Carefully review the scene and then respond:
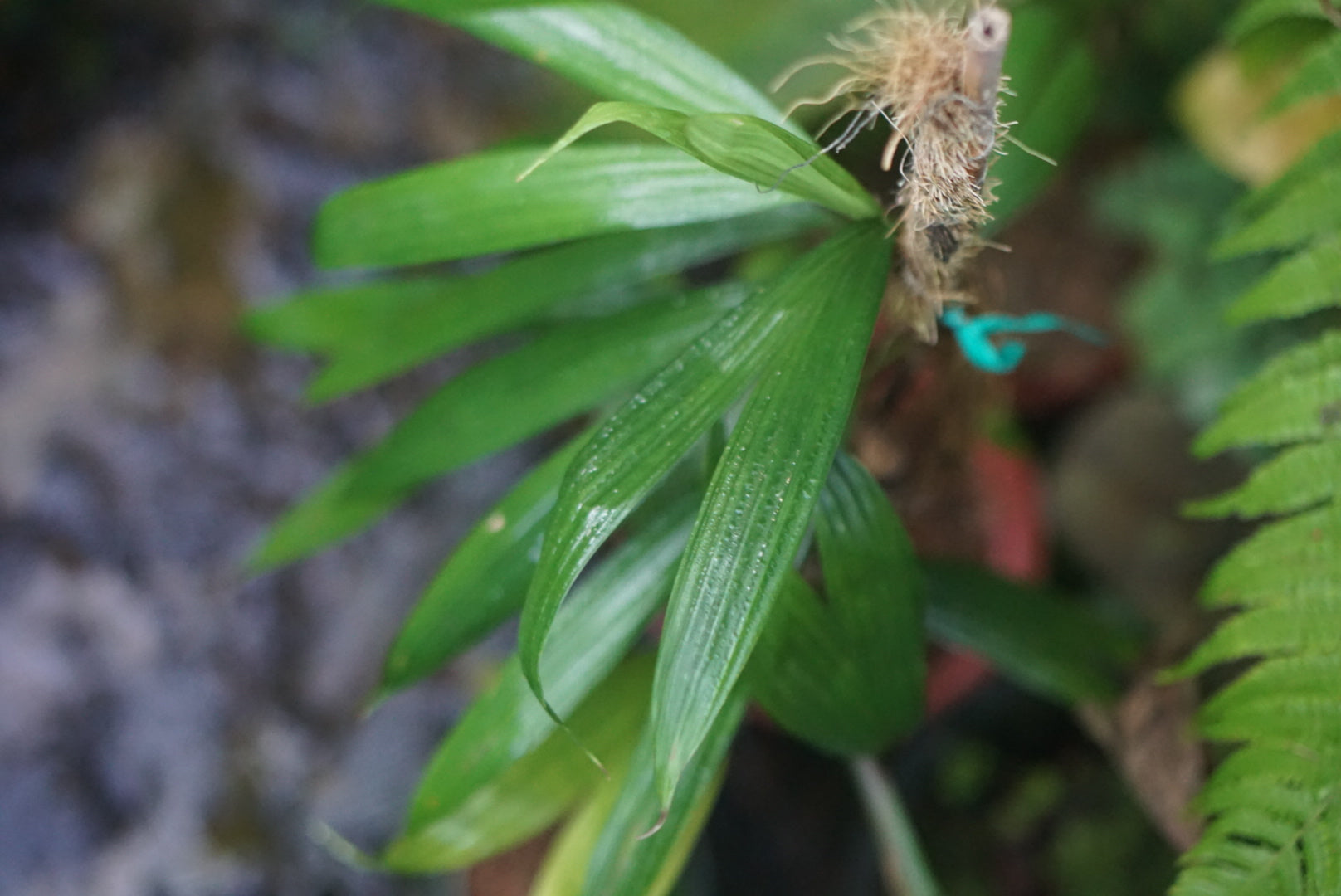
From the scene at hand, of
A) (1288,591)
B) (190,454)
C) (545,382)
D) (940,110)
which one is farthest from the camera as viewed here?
(190,454)

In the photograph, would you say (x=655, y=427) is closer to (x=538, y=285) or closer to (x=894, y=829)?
(x=538, y=285)

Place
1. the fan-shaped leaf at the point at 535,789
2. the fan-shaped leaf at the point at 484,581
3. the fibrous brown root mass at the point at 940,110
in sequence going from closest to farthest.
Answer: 1. the fibrous brown root mass at the point at 940,110
2. the fan-shaped leaf at the point at 484,581
3. the fan-shaped leaf at the point at 535,789

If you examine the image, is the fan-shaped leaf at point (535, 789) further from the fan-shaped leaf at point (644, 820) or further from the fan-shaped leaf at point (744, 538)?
the fan-shaped leaf at point (744, 538)

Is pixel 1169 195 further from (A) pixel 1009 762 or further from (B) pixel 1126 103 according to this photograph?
(A) pixel 1009 762

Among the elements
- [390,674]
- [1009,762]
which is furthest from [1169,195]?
[390,674]

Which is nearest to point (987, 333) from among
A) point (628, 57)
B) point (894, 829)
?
point (628, 57)

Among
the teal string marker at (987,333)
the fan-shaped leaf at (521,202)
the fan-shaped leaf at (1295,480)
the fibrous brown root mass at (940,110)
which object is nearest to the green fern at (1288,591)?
the fan-shaped leaf at (1295,480)
